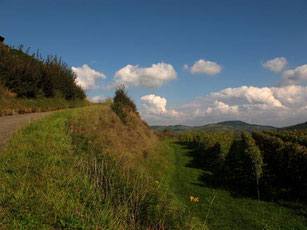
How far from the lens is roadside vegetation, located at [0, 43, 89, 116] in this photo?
12242mm

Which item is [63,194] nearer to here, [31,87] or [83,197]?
[83,197]

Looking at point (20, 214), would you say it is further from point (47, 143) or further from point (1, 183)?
point (47, 143)

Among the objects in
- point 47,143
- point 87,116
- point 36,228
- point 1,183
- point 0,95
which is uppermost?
point 0,95

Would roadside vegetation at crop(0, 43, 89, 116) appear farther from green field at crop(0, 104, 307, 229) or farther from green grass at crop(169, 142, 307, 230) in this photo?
green grass at crop(169, 142, 307, 230)

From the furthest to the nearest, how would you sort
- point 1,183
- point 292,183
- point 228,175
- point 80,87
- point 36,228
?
point 80,87 → point 228,175 → point 292,183 → point 1,183 → point 36,228

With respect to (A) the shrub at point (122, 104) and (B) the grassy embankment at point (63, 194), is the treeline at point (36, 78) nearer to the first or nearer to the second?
(A) the shrub at point (122, 104)

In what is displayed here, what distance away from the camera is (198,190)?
10.6 meters

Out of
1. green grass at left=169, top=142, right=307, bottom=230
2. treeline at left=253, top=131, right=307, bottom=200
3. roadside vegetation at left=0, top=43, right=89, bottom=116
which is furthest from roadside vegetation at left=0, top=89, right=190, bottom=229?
treeline at left=253, top=131, right=307, bottom=200

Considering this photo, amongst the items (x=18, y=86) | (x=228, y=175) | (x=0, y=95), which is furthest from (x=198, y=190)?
(x=18, y=86)

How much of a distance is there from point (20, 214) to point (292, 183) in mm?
14643

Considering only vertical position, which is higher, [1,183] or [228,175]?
[1,183]

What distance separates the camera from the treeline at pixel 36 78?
43.1ft

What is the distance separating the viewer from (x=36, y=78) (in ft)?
49.8

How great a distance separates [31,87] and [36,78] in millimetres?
1454
